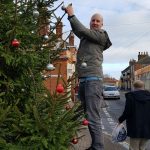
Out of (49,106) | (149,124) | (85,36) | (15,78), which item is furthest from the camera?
(149,124)

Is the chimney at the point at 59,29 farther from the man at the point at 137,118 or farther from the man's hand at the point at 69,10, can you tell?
the man at the point at 137,118

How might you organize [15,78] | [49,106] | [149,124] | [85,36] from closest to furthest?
[49,106]
[15,78]
[85,36]
[149,124]

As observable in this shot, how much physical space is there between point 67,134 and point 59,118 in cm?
16

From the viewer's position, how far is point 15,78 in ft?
15.1

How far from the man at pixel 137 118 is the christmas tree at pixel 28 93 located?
294 cm

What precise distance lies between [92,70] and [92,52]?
0.66ft

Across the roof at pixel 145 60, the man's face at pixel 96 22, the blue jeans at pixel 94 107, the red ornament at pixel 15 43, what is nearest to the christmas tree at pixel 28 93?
the red ornament at pixel 15 43

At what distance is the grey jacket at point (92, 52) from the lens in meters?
5.37

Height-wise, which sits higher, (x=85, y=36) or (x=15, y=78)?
(x=85, y=36)

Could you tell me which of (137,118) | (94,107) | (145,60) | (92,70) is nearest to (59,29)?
(92,70)

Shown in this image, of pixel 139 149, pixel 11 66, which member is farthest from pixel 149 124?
pixel 11 66

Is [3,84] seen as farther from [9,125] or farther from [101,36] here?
[101,36]

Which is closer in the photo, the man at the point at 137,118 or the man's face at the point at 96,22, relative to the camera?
the man's face at the point at 96,22

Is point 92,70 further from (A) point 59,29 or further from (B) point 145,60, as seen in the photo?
(B) point 145,60
